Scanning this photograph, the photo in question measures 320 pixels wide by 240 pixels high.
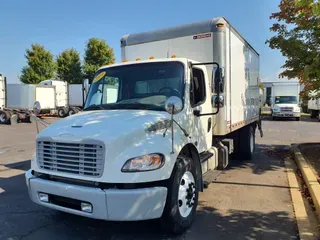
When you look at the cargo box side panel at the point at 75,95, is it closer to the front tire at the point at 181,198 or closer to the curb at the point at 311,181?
the curb at the point at 311,181

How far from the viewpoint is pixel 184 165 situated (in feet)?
Result: 13.3

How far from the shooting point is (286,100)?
2730 cm

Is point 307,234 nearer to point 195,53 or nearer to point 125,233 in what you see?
point 125,233

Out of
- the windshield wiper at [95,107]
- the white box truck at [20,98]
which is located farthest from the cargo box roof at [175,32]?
the white box truck at [20,98]

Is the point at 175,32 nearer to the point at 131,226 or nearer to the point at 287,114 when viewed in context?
the point at 131,226

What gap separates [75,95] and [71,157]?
2888cm

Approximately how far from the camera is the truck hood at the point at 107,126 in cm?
358

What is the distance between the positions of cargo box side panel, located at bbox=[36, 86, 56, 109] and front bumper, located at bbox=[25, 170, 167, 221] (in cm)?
2369

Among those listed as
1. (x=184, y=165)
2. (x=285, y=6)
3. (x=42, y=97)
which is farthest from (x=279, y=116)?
(x=184, y=165)

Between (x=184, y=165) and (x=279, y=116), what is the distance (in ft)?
81.4

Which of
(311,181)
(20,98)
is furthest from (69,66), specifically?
(311,181)

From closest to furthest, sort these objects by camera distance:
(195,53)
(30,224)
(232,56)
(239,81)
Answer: (30,224) < (195,53) < (232,56) < (239,81)

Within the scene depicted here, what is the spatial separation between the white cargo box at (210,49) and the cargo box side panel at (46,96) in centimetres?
2091

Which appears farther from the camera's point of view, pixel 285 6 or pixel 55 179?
pixel 285 6
